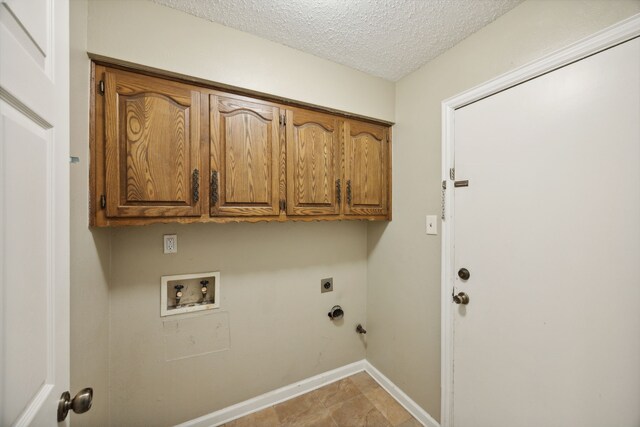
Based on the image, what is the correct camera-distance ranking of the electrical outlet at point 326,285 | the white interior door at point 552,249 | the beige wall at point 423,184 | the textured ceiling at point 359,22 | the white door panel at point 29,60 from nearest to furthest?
the white door panel at point 29,60, the white interior door at point 552,249, the beige wall at point 423,184, the textured ceiling at point 359,22, the electrical outlet at point 326,285

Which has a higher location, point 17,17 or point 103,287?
point 17,17

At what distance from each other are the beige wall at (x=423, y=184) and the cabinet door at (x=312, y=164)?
53cm

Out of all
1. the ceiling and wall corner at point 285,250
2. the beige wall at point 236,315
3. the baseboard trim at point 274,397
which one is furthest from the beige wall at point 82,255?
the baseboard trim at point 274,397

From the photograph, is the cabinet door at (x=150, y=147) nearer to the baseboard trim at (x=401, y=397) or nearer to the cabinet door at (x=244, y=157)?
the cabinet door at (x=244, y=157)

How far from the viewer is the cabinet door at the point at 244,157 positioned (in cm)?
128

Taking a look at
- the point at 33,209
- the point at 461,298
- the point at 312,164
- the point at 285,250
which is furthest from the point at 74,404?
the point at 461,298

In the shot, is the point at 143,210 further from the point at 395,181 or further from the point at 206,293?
the point at 395,181

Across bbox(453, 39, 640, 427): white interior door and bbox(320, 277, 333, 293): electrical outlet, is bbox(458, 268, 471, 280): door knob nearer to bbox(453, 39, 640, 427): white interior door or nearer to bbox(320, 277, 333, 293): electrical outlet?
bbox(453, 39, 640, 427): white interior door

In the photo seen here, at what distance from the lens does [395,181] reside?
1.81 m

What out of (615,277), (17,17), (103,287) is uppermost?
(17,17)

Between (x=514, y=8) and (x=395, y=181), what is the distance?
1067 millimetres

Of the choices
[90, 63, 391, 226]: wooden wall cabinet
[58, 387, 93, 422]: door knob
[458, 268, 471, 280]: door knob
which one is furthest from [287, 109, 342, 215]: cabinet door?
[58, 387, 93, 422]: door knob

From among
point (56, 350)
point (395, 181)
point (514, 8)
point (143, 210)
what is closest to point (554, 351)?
Answer: point (395, 181)

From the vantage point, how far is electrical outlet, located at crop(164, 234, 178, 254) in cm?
140
